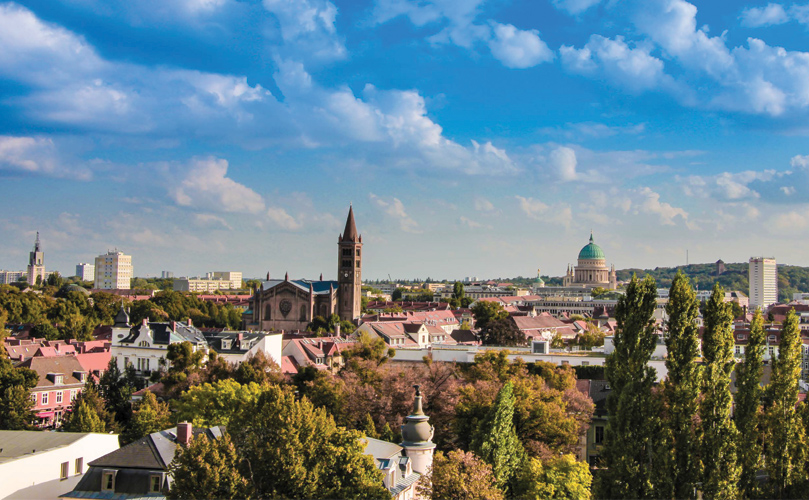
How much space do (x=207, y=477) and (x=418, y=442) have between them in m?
10.3

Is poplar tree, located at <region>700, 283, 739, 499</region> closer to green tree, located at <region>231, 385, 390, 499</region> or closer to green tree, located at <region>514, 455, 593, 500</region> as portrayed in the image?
green tree, located at <region>514, 455, 593, 500</region>

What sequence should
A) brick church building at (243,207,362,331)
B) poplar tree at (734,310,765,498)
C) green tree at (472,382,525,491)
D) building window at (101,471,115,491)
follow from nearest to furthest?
poplar tree at (734,310,765,498) → building window at (101,471,115,491) → green tree at (472,382,525,491) → brick church building at (243,207,362,331)

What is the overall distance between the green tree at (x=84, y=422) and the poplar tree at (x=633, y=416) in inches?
1131

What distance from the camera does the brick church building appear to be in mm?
124188

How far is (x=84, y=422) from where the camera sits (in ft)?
143

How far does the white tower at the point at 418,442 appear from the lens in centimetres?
3033

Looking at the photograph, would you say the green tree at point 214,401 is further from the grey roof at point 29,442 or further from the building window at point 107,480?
the building window at point 107,480

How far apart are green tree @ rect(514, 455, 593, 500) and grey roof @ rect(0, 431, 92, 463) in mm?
17973

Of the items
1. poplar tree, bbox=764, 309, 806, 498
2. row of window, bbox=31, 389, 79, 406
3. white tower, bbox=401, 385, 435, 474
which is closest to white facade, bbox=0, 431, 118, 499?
white tower, bbox=401, 385, 435, 474

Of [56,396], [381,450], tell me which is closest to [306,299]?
[56,396]

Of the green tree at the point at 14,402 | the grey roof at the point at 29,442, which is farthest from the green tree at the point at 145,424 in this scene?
the green tree at the point at 14,402

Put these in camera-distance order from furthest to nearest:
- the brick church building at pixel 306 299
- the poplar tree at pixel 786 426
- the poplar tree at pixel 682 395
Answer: the brick church building at pixel 306 299 < the poplar tree at pixel 786 426 < the poplar tree at pixel 682 395

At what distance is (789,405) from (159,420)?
102 ft

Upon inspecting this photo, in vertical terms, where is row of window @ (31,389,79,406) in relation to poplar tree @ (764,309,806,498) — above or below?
below
